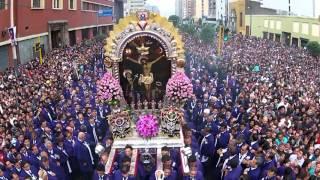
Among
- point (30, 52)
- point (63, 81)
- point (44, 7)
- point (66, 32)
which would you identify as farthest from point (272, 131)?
point (66, 32)

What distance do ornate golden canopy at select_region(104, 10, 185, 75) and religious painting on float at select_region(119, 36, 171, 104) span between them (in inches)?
8.2

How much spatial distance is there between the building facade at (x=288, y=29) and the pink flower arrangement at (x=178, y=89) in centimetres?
2620

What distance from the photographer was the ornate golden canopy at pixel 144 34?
53.2 ft

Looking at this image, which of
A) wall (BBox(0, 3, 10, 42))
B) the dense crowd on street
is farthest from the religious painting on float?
wall (BBox(0, 3, 10, 42))

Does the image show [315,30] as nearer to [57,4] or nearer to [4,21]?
[57,4]

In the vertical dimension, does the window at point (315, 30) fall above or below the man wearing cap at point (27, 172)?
above

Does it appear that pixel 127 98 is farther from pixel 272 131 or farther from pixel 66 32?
pixel 66 32

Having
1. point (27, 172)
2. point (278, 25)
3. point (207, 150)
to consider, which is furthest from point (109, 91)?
point (278, 25)

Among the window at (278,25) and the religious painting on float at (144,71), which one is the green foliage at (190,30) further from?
the religious painting on float at (144,71)

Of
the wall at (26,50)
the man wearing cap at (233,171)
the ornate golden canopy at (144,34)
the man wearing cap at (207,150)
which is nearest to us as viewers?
the man wearing cap at (233,171)

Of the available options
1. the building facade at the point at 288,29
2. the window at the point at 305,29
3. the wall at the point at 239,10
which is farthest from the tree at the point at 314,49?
the wall at the point at 239,10

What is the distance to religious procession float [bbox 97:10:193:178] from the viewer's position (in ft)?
52.3

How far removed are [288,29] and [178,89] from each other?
36.1 m

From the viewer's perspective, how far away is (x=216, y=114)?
15406mm
